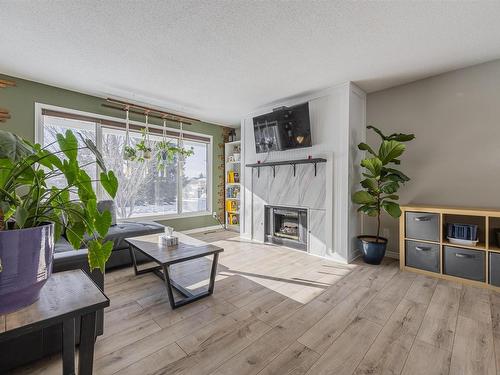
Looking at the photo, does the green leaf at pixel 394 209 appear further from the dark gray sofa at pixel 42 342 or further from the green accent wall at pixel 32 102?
the green accent wall at pixel 32 102

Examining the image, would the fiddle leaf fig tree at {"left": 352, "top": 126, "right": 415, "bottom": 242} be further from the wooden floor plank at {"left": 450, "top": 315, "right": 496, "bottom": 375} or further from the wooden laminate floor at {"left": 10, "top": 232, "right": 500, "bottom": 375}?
the wooden floor plank at {"left": 450, "top": 315, "right": 496, "bottom": 375}

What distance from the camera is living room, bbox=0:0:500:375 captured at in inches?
40.6

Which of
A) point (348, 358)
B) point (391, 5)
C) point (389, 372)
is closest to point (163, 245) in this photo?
point (348, 358)

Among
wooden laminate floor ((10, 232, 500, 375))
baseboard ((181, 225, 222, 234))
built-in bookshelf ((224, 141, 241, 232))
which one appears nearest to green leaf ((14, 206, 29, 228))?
wooden laminate floor ((10, 232, 500, 375))

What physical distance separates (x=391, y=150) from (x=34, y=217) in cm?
327

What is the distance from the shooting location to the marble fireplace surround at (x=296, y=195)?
347 cm

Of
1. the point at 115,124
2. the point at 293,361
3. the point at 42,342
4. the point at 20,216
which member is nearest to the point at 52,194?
the point at 20,216

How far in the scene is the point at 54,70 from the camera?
2.87 metres

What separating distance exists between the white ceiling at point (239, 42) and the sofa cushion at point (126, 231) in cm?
198

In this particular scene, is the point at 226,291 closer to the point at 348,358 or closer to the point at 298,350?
the point at 298,350

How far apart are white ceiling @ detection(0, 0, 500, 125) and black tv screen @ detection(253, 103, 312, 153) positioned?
1.11 feet

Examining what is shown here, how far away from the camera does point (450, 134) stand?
2.94 m

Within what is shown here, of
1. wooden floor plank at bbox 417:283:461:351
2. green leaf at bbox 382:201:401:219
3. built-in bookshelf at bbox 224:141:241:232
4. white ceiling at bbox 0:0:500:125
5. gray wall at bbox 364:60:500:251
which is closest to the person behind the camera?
wooden floor plank at bbox 417:283:461:351

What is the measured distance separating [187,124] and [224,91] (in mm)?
1627
